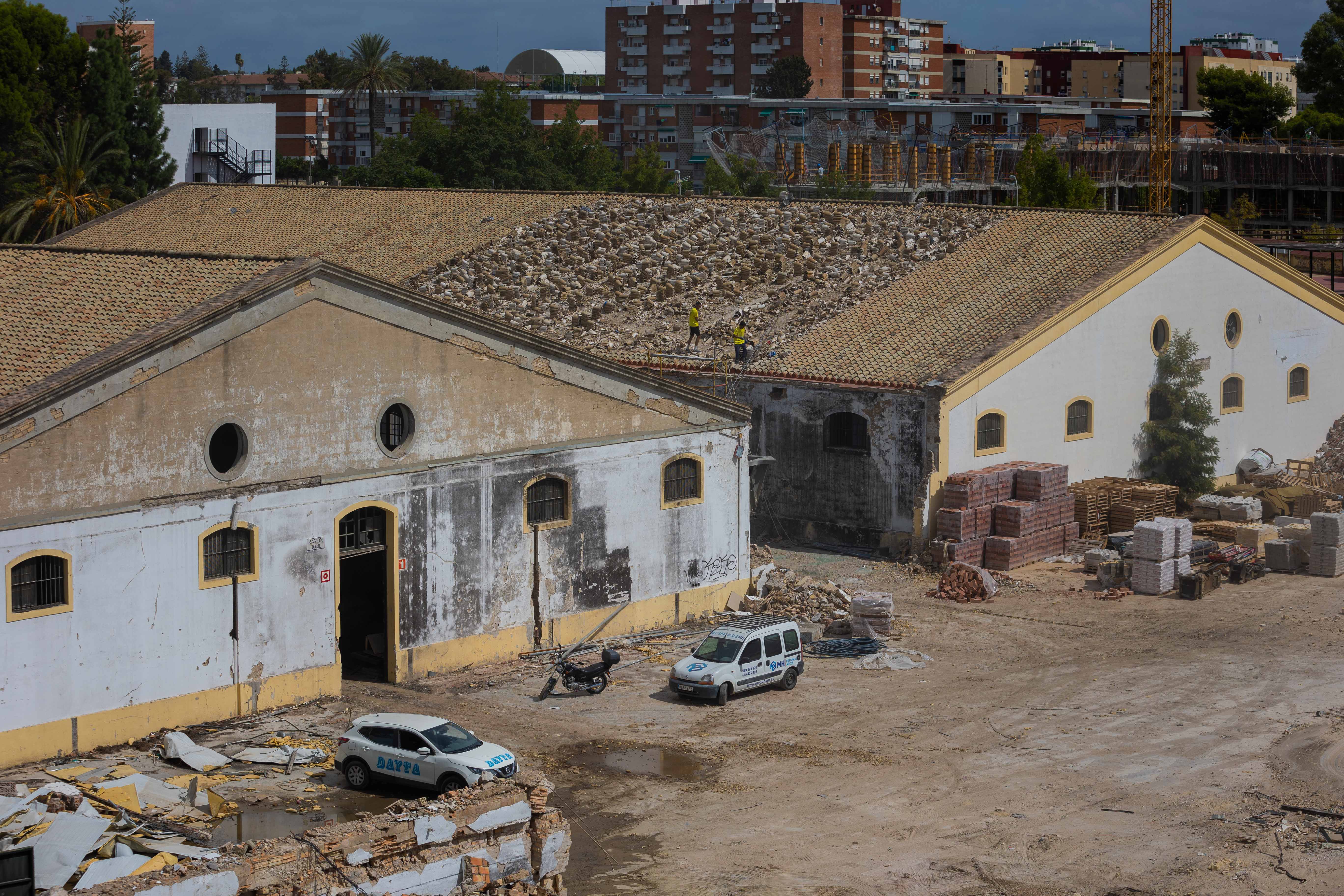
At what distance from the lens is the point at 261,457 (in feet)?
88.6

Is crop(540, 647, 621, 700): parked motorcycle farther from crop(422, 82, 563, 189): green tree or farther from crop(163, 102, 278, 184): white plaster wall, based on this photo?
crop(163, 102, 278, 184): white plaster wall

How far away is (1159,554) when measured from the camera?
37.8 meters

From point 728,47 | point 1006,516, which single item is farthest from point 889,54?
point 1006,516

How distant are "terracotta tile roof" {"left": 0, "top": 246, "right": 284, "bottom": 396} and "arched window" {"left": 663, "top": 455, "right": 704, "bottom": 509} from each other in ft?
31.0

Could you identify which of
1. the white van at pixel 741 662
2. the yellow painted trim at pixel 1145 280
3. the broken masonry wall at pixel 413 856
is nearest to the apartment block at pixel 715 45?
the yellow painted trim at pixel 1145 280

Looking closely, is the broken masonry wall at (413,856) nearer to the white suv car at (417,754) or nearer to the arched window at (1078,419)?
the white suv car at (417,754)

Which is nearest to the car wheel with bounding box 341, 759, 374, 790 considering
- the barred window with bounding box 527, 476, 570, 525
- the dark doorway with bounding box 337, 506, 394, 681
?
the dark doorway with bounding box 337, 506, 394, 681

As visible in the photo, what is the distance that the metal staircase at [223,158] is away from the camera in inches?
3280

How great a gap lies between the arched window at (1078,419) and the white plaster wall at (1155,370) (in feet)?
0.65

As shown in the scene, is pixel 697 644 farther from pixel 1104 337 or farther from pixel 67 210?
pixel 67 210

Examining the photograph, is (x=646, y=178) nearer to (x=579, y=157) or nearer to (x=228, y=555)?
(x=579, y=157)

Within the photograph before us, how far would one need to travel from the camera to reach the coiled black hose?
3222 cm

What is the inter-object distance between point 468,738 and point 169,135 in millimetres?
66160

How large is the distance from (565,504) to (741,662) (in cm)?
537
